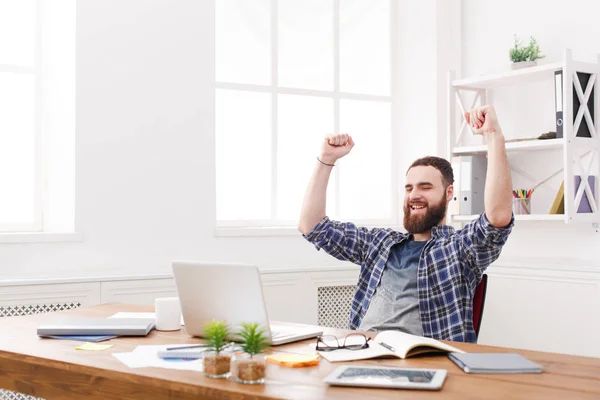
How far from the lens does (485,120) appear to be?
7.63 feet

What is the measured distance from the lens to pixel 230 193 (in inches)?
166

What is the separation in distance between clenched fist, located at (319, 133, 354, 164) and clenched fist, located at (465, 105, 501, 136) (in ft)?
1.64

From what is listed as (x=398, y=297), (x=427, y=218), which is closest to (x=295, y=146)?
(x=427, y=218)

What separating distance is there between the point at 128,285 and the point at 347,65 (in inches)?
76.2

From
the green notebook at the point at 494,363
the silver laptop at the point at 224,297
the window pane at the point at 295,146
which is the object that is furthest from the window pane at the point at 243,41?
the green notebook at the point at 494,363

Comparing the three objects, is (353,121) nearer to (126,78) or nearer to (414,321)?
(126,78)

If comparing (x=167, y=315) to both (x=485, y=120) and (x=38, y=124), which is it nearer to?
(x=485, y=120)

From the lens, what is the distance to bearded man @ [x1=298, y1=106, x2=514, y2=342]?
2.33 metres

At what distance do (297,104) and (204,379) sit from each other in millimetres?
2999

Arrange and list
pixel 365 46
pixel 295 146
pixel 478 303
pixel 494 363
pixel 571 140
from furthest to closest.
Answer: pixel 365 46
pixel 295 146
pixel 571 140
pixel 478 303
pixel 494 363

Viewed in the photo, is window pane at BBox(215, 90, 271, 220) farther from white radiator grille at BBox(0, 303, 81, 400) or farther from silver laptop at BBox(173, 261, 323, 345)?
silver laptop at BBox(173, 261, 323, 345)

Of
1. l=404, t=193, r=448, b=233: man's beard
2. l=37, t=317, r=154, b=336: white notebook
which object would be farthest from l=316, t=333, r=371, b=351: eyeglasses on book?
l=404, t=193, r=448, b=233: man's beard

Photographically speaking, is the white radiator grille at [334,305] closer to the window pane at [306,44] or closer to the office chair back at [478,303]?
the window pane at [306,44]

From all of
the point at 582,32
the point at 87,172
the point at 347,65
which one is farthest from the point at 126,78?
the point at 582,32
